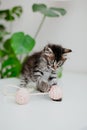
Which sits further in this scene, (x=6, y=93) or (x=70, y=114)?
(x=6, y=93)

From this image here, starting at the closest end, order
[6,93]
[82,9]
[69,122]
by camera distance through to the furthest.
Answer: [69,122]
[6,93]
[82,9]

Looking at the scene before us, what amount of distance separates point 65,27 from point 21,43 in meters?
0.41

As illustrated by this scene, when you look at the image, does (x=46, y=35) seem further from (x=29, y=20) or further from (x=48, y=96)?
(x=48, y=96)

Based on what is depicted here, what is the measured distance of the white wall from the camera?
1458 millimetres

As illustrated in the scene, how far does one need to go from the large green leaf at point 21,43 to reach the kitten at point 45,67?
82mm

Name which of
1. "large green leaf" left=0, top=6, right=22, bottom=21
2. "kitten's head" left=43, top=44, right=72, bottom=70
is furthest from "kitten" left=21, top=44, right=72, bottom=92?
"large green leaf" left=0, top=6, right=22, bottom=21

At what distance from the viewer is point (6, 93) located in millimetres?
1122

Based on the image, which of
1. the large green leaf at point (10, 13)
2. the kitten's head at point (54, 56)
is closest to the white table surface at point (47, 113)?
the kitten's head at point (54, 56)

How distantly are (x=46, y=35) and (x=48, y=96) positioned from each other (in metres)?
0.53

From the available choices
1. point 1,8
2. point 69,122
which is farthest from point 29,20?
point 69,122

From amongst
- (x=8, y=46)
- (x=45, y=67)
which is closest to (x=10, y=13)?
(x=8, y=46)

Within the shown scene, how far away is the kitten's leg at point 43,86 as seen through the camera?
44.4 inches

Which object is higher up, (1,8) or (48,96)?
(1,8)

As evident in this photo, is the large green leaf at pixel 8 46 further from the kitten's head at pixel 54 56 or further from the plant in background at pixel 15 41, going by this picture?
the kitten's head at pixel 54 56
